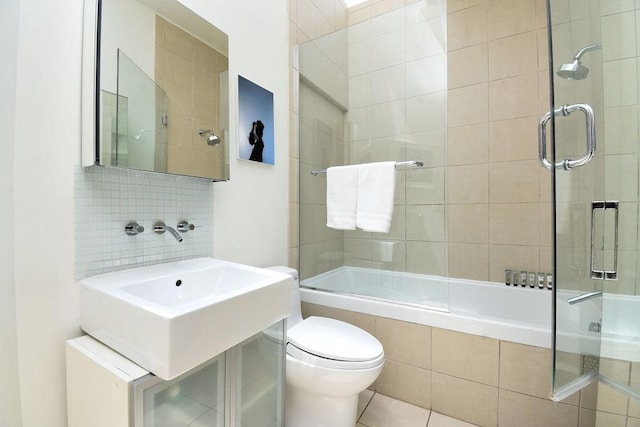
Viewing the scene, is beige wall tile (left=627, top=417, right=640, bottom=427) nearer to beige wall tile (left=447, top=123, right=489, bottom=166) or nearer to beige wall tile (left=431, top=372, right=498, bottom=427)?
beige wall tile (left=431, top=372, right=498, bottom=427)

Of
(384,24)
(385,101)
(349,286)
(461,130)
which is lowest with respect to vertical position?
(349,286)

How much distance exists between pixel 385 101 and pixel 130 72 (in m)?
1.57

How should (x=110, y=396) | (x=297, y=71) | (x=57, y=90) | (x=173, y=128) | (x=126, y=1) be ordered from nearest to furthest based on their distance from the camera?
(x=110, y=396) < (x=57, y=90) < (x=126, y=1) < (x=173, y=128) < (x=297, y=71)

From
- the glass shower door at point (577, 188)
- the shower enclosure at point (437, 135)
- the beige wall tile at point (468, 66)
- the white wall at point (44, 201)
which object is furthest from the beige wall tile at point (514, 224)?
the white wall at point (44, 201)

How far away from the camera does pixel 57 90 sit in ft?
2.79

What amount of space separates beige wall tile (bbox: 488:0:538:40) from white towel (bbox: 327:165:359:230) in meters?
1.44

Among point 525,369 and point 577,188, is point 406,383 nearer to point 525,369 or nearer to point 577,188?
point 525,369

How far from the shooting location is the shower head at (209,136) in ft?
4.06

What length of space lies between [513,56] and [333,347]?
2207 millimetres

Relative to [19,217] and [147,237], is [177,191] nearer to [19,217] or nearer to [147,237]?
[147,237]

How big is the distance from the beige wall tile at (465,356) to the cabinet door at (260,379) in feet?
2.66

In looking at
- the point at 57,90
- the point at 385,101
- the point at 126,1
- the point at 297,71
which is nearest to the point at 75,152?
the point at 57,90

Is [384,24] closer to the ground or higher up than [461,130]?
higher up

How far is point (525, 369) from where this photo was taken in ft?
4.05
